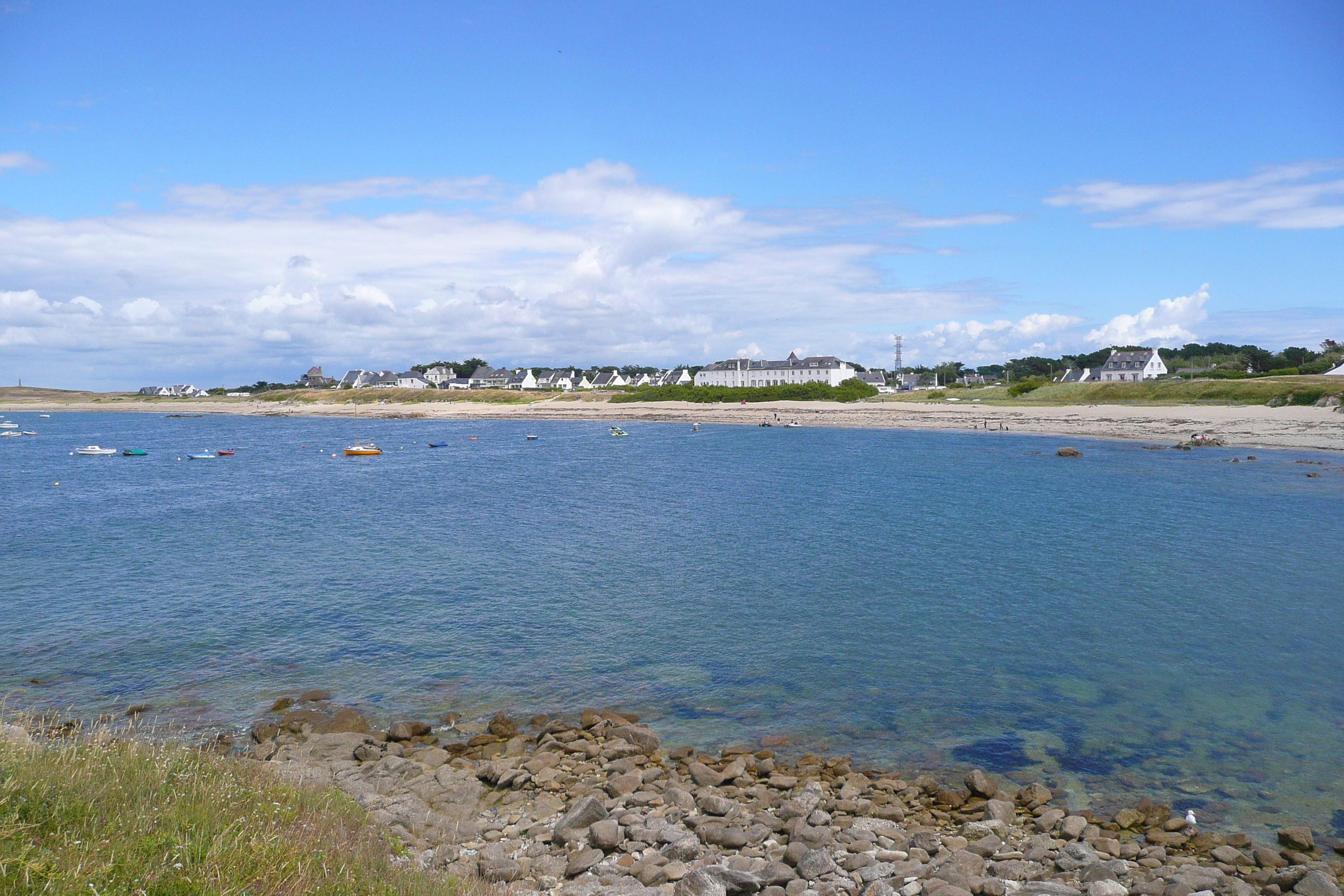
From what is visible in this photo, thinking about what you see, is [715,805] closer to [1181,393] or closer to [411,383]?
[1181,393]

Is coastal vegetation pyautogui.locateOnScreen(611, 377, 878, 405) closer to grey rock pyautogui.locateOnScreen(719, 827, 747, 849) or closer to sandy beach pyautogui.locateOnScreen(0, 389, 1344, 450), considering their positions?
sandy beach pyautogui.locateOnScreen(0, 389, 1344, 450)

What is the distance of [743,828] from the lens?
11016 millimetres

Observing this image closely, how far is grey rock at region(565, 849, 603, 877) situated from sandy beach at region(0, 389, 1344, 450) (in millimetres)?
67932

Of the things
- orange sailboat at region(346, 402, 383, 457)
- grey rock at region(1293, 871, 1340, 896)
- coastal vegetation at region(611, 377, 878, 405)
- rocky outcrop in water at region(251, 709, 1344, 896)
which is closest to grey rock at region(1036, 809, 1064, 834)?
rocky outcrop in water at region(251, 709, 1344, 896)

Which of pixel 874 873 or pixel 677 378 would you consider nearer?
pixel 874 873

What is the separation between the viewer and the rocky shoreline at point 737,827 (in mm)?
9578

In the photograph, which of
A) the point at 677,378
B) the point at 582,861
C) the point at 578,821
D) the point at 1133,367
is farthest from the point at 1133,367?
the point at 582,861

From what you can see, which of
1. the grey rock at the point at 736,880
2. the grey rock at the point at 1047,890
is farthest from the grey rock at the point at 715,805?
the grey rock at the point at 1047,890

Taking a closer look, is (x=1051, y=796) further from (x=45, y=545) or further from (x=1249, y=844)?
(x=45, y=545)

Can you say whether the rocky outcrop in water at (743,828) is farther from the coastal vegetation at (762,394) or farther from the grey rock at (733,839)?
the coastal vegetation at (762,394)

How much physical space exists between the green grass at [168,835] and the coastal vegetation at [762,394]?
4943 inches

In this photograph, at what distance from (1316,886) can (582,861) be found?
27.9 ft

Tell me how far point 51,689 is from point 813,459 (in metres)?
53.3

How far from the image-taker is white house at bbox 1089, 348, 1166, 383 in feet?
443
